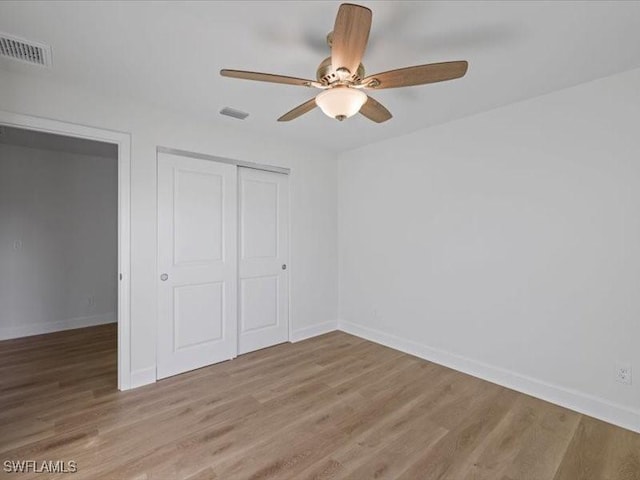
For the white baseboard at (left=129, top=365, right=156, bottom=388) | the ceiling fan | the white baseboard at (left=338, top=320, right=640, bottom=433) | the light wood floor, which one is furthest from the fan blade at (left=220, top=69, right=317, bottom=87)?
the white baseboard at (left=338, top=320, right=640, bottom=433)

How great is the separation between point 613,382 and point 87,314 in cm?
591

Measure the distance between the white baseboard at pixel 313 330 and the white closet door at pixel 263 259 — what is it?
0.12 metres

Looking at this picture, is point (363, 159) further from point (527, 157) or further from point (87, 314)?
point (87, 314)

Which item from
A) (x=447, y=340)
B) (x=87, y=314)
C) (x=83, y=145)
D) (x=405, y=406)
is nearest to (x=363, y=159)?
(x=447, y=340)

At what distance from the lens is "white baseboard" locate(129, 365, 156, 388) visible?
265 centimetres

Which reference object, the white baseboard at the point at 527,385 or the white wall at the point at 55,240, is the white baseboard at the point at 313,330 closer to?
the white baseboard at the point at 527,385

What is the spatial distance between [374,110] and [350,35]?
70 cm

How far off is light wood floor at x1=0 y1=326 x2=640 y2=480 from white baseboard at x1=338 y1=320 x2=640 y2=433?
9 cm

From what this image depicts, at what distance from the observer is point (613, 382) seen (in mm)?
2189

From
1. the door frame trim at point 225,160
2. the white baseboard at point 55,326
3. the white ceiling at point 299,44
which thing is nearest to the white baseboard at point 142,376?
the door frame trim at point 225,160

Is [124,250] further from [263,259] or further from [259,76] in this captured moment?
[259,76]

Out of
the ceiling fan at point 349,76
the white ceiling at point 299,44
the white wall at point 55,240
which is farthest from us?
the white wall at point 55,240

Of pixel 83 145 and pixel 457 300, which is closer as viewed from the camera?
pixel 457 300

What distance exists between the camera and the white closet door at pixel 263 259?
343 cm
